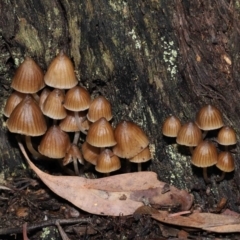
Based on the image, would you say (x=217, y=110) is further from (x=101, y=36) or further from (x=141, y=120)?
(x=101, y=36)

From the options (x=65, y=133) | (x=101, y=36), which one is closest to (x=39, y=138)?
(x=65, y=133)

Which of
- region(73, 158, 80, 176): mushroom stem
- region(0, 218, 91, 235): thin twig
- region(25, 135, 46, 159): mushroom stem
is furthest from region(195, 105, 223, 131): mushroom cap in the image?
region(25, 135, 46, 159): mushroom stem

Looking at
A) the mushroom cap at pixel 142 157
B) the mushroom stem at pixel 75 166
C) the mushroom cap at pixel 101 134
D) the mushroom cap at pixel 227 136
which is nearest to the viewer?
the mushroom cap at pixel 101 134

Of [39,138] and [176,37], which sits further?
[39,138]

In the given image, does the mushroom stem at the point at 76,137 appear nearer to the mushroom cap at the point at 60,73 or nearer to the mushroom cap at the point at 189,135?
the mushroom cap at the point at 60,73

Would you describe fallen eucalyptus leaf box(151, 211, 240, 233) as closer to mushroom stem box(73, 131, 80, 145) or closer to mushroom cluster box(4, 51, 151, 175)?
mushroom cluster box(4, 51, 151, 175)

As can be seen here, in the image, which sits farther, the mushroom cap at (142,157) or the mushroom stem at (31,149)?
the mushroom stem at (31,149)

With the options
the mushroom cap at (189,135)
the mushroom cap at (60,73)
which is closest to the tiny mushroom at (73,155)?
the mushroom cap at (60,73)
